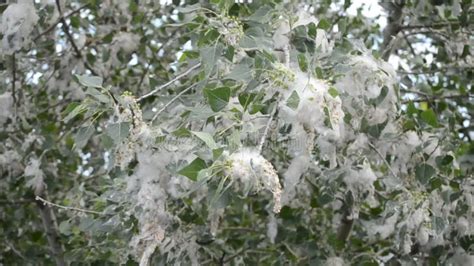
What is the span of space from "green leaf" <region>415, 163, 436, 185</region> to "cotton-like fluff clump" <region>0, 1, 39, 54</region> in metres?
1.30

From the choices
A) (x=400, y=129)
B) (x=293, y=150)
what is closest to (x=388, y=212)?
(x=400, y=129)

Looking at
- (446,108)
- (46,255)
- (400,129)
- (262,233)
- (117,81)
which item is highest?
(400,129)

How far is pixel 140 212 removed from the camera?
1835 millimetres

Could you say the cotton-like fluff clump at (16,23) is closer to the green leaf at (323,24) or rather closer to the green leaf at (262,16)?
the green leaf at (262,16)

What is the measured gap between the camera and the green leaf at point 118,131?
1.60m

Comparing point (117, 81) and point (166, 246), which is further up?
point (166, 246)

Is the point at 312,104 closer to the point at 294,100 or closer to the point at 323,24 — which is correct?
the point at 294,100

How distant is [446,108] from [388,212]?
975 mm

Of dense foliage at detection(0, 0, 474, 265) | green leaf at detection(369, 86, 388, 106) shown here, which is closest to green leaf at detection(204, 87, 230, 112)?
dense foliage at detection(0, 0, 474, 265)

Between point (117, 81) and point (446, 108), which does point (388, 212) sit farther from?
point (117, 81)

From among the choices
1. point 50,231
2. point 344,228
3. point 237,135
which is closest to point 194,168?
point 237,135

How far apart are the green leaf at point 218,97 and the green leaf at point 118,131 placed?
214 mm

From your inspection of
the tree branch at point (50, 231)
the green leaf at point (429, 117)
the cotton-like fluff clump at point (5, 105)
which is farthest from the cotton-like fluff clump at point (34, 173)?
the green leaf at point (429, 117)

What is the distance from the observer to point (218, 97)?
1538 millimetres
